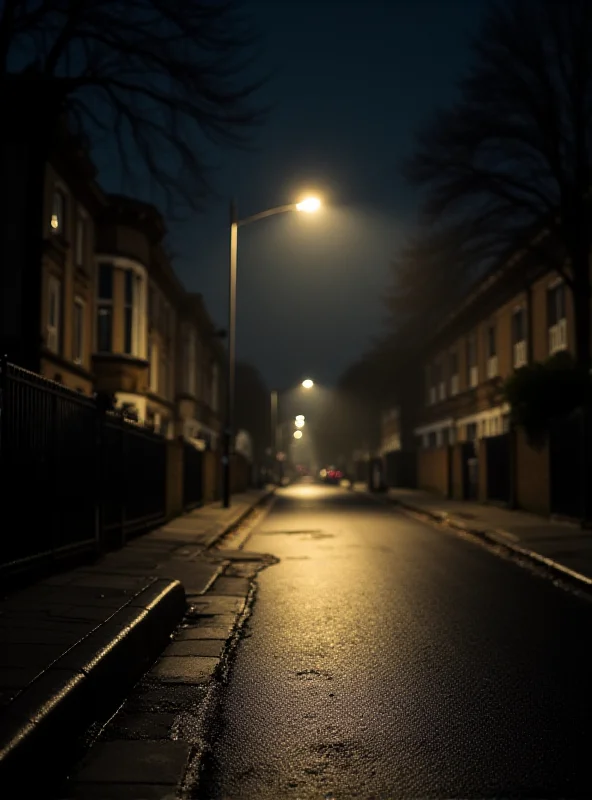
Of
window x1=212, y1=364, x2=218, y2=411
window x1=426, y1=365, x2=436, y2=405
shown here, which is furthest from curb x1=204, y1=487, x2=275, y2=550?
window x1=212, y1=364, x2=218, y2=411

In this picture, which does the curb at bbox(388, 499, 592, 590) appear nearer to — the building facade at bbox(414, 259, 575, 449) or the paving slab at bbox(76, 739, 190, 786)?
the building facade at bbox(414, 259, 575, 449)

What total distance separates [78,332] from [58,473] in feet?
69.5

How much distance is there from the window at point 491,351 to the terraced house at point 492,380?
0.13ft

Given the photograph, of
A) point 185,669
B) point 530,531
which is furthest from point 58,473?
point 530,531

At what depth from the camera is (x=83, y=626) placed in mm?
7090

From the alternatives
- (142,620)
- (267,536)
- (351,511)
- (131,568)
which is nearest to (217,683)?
(142,620)

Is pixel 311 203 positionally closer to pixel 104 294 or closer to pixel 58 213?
pixel 58 213

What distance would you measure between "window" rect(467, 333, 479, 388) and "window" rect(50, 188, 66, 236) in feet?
68.6

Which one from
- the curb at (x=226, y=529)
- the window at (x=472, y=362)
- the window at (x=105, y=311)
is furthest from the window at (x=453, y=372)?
the curb at (x=226, y=529)

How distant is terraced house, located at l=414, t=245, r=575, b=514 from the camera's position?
25.2 m

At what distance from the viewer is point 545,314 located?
31766 millimetres

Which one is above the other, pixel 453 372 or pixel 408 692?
pixel 453 372

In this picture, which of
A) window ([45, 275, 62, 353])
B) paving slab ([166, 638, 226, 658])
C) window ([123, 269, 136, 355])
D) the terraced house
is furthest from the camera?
window ([123, 269, 136, 355])

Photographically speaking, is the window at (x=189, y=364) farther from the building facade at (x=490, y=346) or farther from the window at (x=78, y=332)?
the window at (x=78, y=332)
